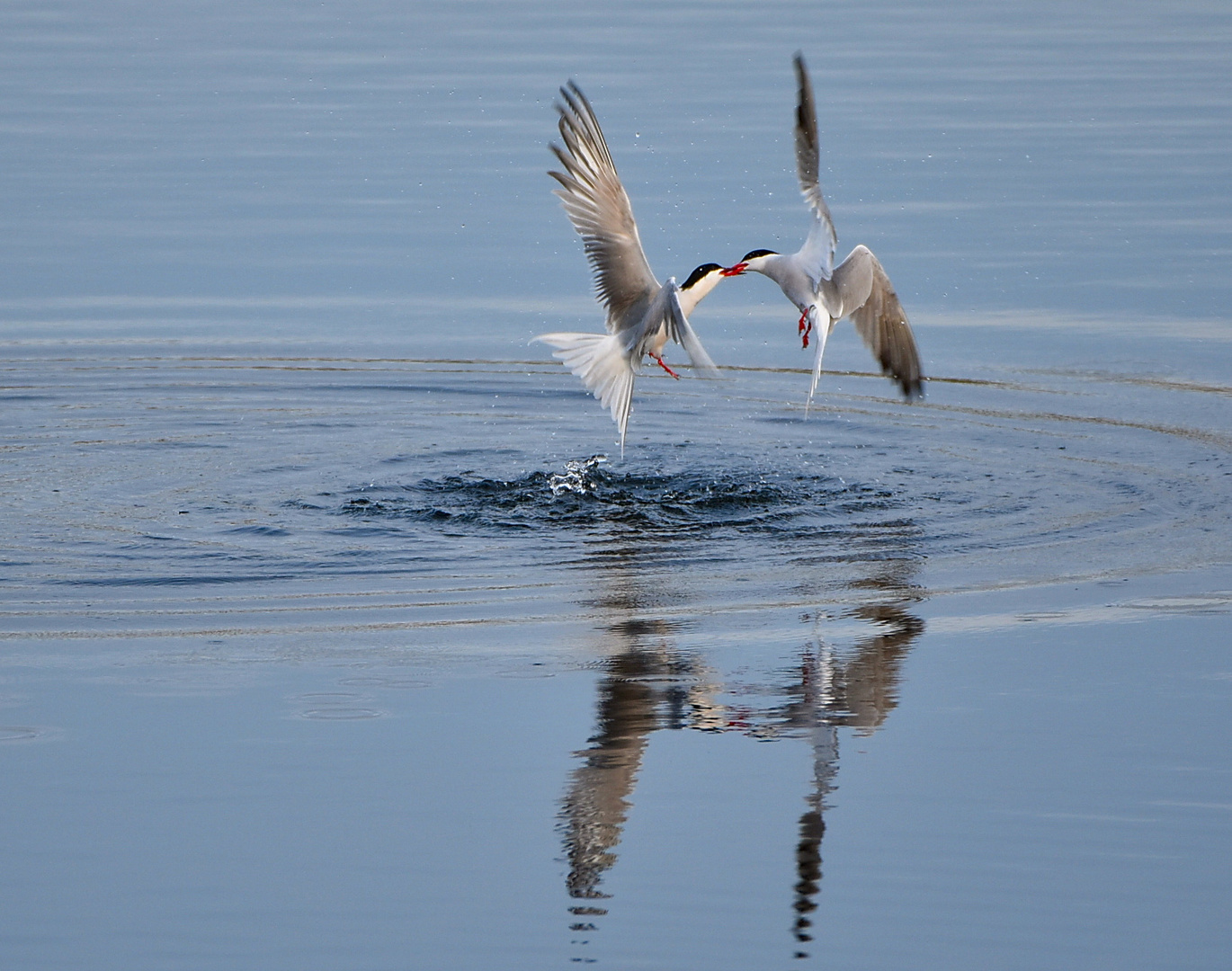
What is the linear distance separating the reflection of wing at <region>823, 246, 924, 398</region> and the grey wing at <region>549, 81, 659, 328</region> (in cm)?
91

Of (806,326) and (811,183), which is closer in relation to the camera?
(811,183)

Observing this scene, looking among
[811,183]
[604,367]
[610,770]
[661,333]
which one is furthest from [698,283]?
[610,770]

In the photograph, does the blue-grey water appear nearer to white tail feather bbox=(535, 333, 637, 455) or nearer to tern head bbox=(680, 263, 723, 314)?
white tail feather bbox=(535, 333, 637, 455)

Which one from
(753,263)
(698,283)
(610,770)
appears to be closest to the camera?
(610,770)

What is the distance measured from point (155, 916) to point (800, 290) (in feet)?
17.7

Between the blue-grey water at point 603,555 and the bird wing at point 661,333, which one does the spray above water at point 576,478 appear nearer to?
the blue-grey water at point 603,555

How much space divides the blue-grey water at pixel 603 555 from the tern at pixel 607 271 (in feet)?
1.65

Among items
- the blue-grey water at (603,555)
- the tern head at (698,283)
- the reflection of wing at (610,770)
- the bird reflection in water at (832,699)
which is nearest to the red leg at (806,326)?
the tern head at (698,283)

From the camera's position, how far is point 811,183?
8875mm

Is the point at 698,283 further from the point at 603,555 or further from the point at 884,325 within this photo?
the point at 603,555

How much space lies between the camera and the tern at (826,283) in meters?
8.79

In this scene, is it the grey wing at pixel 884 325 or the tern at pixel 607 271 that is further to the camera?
the grey wing at pixel 884 325

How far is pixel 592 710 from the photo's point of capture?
5.98 metres

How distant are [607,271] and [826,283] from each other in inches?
40.0
